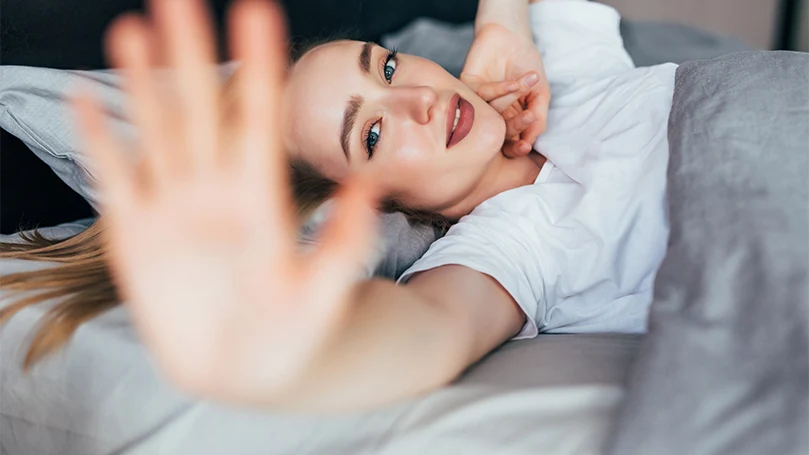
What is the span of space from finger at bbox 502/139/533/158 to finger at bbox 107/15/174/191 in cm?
89

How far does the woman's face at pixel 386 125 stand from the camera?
1013 mm

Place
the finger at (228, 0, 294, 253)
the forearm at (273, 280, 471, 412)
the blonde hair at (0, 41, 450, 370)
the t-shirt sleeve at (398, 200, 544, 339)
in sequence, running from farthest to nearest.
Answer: the t-shirt sleeve at (398, 200, 544, 339), the blonde hair at (0, 41, 450, 370), the forearm at (273, 280, 471, 412), the finger at (228, 0, 294, 253)

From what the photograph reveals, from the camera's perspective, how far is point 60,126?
978 millimetres

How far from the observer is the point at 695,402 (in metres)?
0.53

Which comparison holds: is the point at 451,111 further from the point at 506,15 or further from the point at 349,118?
the point at 506,15

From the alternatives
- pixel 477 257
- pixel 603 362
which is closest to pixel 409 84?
pixel 477 257

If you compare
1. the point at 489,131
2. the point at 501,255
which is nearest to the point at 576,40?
the point at 489,131

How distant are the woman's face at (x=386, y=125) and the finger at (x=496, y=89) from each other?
5.0 inches

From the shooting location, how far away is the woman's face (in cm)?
101

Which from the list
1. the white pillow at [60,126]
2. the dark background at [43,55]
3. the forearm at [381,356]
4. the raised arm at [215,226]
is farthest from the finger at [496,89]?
the raised arm at [215,226]

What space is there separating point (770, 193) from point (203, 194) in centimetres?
60

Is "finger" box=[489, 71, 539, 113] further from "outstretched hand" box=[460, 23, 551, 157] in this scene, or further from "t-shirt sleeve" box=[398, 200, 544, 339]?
"t-shirt sleeve" box=[398, 200, 544, 339]

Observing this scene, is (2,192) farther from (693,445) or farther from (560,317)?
(693,445)

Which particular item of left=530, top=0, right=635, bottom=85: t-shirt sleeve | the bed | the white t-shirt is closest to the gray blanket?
the bed
